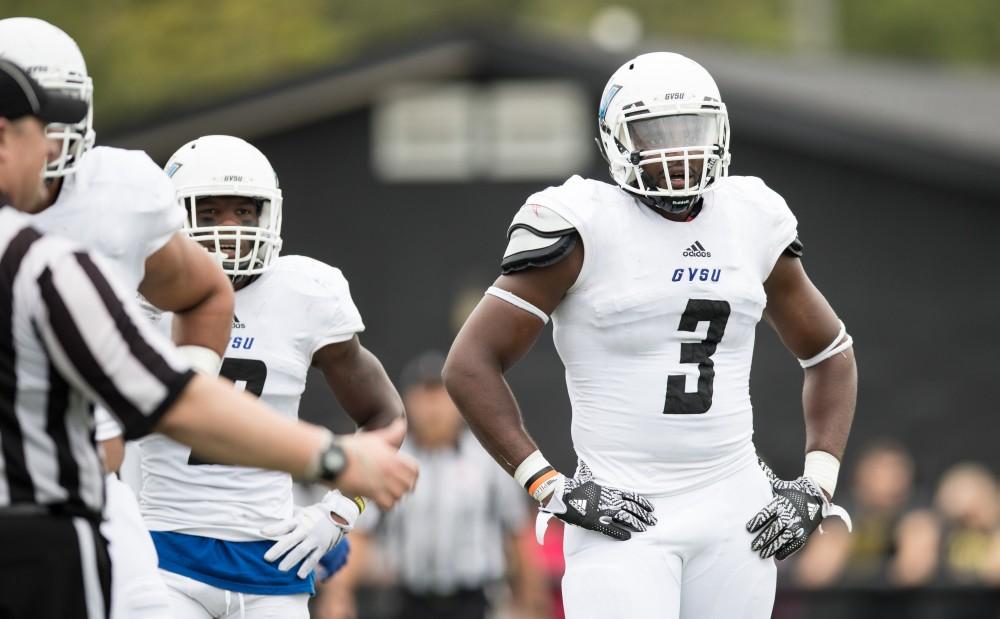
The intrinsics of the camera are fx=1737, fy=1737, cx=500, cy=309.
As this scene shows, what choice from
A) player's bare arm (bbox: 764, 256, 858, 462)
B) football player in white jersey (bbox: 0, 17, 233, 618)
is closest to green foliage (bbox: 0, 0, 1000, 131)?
player's bare arm (bbox: 764, 256, 858, 462)

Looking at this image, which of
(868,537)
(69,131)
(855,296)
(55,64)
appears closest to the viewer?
(69,131)

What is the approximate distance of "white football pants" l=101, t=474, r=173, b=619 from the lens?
15.2 feet

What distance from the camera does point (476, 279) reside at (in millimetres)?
17219

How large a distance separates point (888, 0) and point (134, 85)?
20.0m

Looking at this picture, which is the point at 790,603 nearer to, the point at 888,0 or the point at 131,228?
the point at 131,228

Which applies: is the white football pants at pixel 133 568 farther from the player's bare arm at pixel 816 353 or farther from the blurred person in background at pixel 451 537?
the blurred person in background at pixel 451 537

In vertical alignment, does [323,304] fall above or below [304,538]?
above

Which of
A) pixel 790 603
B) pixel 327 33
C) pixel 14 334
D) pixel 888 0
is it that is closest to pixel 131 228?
pixel 14 334

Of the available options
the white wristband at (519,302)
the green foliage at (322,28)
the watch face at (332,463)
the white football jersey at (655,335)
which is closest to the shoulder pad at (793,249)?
the white football jersey at (655,335)

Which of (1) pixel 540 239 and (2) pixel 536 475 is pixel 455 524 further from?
(1) pixel 540 239

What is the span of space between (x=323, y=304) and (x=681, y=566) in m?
1.50

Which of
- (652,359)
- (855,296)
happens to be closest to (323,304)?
(652,359)

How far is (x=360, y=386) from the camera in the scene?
5.88m

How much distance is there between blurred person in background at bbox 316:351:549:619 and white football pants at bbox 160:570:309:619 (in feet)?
12.9
